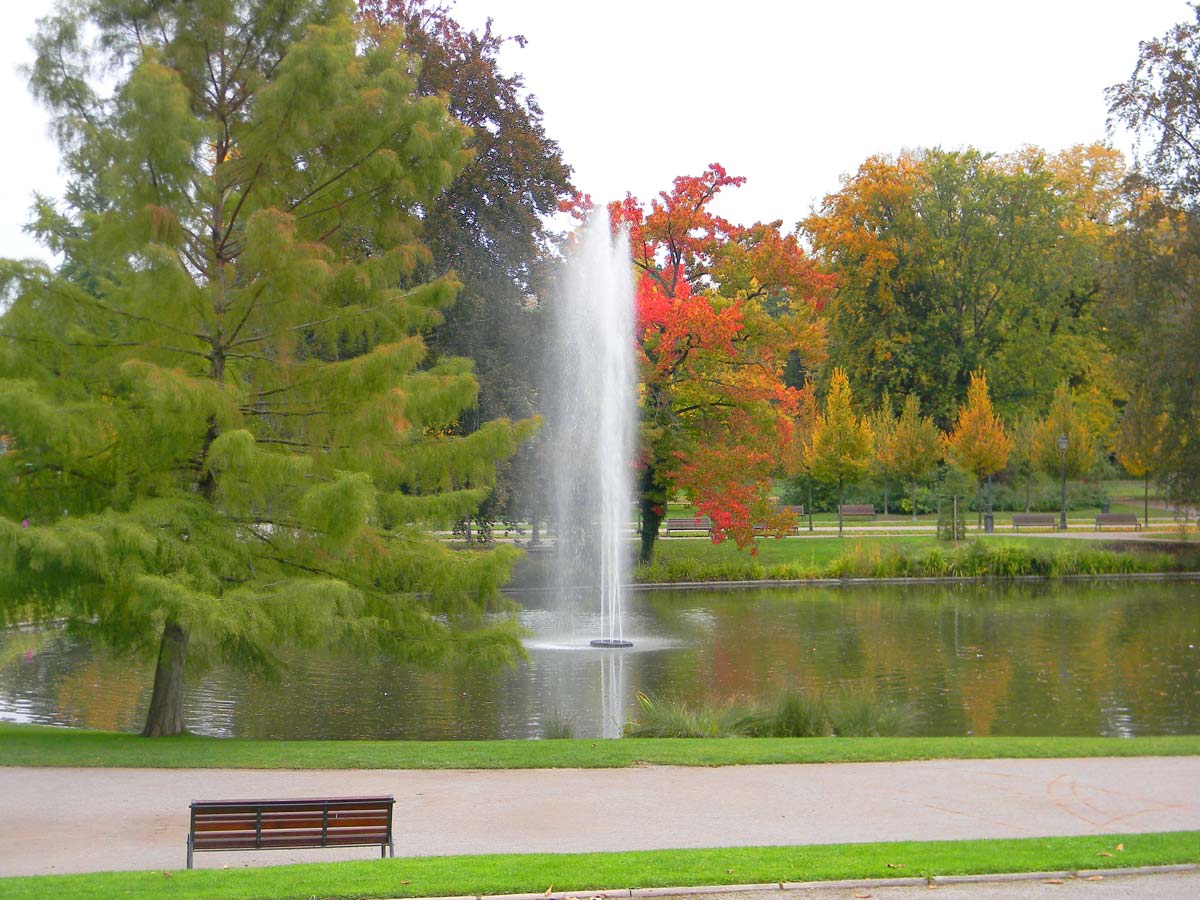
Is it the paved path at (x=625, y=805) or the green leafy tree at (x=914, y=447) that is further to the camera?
the green leafy tree at (x=914, y=447)

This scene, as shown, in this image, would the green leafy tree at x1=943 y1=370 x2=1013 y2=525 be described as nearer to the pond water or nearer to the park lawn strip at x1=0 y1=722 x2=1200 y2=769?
the pond water

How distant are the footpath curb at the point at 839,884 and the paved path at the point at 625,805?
122 centimetres

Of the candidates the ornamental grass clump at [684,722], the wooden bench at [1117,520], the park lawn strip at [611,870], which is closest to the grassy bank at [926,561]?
the wooden bench at [1117,520]

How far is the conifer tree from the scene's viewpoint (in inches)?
583

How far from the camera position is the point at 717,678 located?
21062 millimetres

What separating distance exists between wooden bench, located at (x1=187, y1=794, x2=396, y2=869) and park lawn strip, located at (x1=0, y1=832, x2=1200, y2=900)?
20 centimetres

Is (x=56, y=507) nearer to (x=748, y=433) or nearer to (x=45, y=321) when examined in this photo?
(x=45, y=321)

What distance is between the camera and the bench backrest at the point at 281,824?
28.7 feet

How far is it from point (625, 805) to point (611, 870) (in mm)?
2534

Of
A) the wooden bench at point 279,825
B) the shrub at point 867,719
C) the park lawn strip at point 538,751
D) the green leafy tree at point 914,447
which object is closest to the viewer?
the wooden bench at point 279,825

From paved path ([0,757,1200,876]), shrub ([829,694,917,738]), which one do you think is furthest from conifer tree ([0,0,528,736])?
shrub ([829,694,917,738])

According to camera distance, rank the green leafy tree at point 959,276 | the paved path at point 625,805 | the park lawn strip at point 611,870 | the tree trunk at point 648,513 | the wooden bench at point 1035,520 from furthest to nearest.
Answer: the green leafy tree at point 959,276 < the wooden bench at point 1035,520 < the tree trunk at point 648,513 < the paved path at point 625,805 < the park lawn strip at point 611,870

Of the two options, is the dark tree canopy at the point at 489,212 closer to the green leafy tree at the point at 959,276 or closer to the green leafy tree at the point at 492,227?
the green leafy tree at the point at 492,227

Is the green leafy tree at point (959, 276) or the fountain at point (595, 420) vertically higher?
the green leafy tree at point (959, 276)
